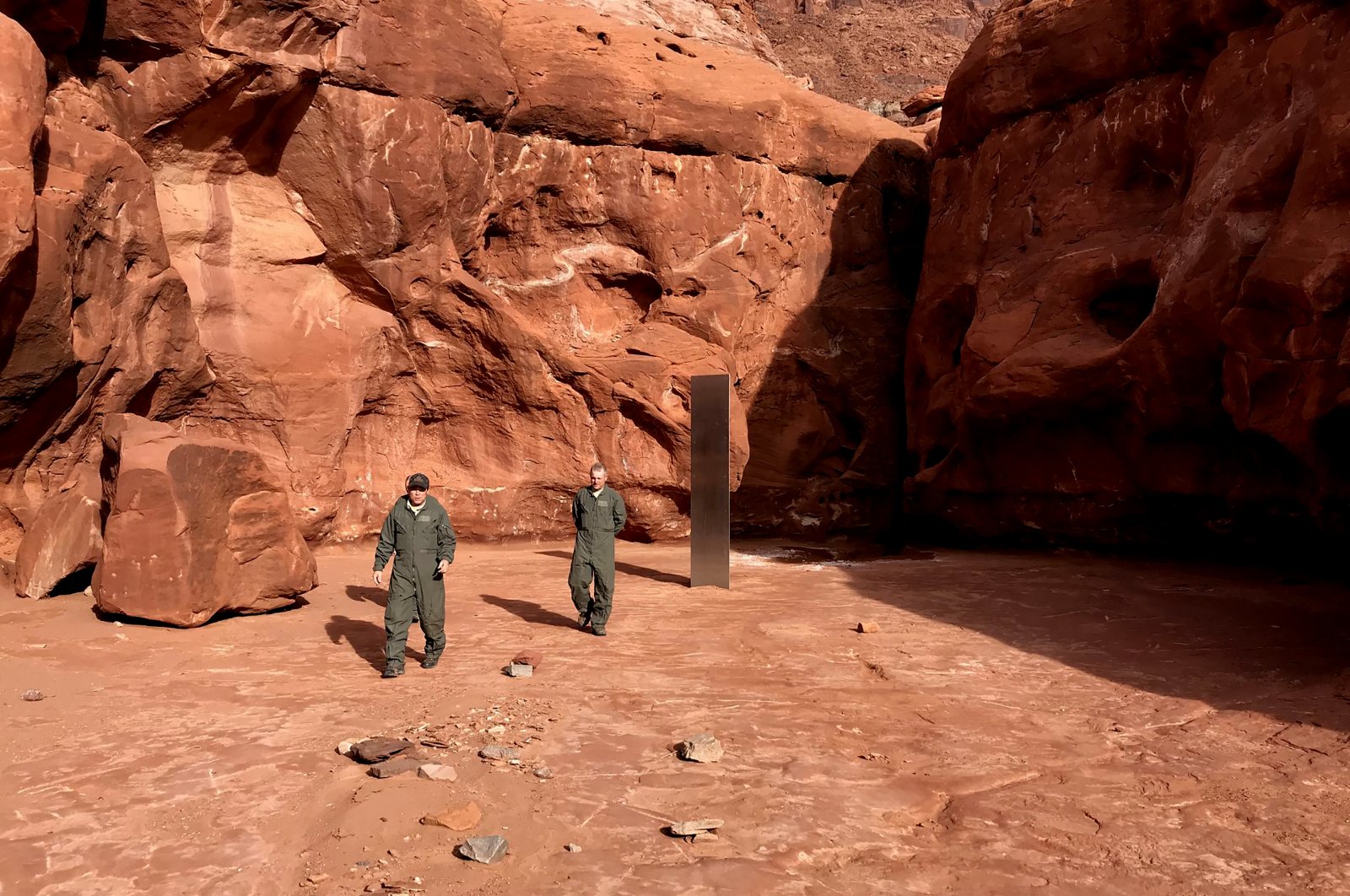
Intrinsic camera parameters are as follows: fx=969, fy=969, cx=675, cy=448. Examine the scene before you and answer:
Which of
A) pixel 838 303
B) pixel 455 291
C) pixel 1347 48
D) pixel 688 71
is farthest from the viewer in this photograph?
pixel 838 303

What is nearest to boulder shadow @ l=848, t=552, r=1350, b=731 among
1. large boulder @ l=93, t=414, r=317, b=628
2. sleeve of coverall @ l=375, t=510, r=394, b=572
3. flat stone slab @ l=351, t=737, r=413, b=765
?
flat stone slab @ l=351, t=737, r=413, b=765

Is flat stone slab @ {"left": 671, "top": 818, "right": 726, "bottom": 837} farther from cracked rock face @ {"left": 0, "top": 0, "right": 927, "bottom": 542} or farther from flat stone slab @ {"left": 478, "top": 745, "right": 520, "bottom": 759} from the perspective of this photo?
cracked rock face @ {"left": 0, "top": 0, "right": 927, "bottom": 542}

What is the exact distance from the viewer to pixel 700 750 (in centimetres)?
487

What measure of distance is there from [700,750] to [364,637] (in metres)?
3.69

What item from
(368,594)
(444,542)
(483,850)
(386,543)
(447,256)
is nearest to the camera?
(483,850)

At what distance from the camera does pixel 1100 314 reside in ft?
41.7

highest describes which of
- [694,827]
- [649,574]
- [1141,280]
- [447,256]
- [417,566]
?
[447,256]

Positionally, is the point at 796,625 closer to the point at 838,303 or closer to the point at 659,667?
the point at 659,667

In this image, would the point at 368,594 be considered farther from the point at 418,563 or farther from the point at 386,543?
the point at 418,563

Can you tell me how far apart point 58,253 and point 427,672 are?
545 centimetres

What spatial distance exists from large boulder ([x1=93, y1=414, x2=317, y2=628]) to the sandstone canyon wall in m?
9.02

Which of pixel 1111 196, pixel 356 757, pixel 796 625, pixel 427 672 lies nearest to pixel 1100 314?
pixel 1111 196

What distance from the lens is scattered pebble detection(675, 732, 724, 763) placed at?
4.84 meters

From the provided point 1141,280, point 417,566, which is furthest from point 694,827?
point 1141,280
